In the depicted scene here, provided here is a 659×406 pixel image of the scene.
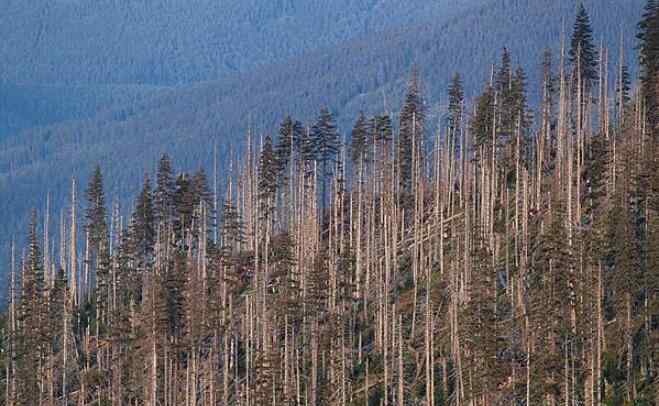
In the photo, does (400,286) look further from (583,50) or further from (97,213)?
(97,213)

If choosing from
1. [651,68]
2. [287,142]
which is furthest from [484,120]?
[287,142]

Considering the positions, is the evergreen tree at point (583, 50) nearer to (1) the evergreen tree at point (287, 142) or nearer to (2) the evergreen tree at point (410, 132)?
(2) the evergreen tree at point (410, 132)

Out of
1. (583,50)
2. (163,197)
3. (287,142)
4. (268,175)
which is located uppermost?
(583,50)

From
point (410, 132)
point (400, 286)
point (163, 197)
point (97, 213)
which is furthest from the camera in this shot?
point (97, 213)

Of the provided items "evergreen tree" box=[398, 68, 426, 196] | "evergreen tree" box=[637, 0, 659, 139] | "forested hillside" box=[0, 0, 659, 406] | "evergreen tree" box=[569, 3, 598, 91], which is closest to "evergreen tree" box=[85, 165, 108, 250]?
"forested hillside" box=[0, 0, 659, 406]

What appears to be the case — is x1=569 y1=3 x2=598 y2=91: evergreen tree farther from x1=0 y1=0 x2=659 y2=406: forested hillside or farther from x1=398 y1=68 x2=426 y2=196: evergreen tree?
x1=398 y1=68 x2=426 y2=196: evergreen tree

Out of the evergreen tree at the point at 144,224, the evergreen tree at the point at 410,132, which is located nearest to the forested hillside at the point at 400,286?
the evergreen tree at the point at 144,224

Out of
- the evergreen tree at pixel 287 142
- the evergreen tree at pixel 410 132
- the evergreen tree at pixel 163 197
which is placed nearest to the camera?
the evergreen tree at pixel 410 132

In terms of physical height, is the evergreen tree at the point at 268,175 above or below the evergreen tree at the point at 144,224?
above

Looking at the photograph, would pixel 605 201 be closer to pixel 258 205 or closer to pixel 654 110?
pixel 654 110

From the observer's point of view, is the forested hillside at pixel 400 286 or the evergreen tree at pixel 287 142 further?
the evergreen tree at pixel 287 142

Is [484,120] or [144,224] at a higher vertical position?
[484,120]

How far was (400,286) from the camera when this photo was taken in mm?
93875

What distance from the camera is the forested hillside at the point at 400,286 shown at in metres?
73.3
